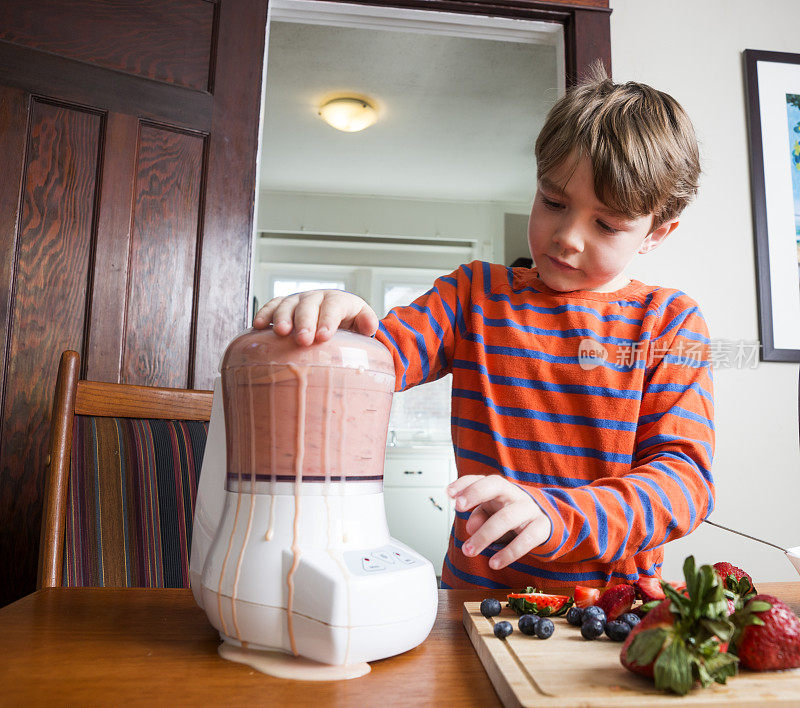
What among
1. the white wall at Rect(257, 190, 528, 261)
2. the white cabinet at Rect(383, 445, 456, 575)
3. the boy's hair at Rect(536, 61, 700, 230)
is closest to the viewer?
the boy's hair at Rect(536, 61, 700, 230)

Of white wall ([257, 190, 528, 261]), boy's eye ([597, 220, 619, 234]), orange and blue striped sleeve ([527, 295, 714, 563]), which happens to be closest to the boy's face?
boy's eye ([597, 220, 619, 234])

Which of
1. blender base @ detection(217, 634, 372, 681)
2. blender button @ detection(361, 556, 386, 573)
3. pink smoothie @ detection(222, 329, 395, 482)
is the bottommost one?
blender base @ detection(217, 634, 372, 681)

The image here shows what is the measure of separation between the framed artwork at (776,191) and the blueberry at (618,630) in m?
1.70

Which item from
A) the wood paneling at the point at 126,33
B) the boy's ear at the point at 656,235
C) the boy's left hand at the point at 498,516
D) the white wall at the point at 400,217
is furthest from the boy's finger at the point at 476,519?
the white wall at the point at 400,217

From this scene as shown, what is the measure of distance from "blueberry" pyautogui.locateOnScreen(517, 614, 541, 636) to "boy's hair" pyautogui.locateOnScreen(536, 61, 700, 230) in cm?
56

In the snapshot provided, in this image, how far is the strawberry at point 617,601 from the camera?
0.53 meters

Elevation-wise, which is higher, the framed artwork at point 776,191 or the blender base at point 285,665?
the framed artwork at point 776,191

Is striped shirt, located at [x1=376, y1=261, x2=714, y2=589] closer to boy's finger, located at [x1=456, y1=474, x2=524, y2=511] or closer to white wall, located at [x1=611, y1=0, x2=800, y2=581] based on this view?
boy's finger, located at [x1=456, y1=474, x2=524, y2=511]

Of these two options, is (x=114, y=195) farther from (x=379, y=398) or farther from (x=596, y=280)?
(x=379, y=398)

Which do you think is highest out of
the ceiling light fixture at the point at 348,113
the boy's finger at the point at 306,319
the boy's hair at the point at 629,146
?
the ceiling light fixture at the point at 348,113

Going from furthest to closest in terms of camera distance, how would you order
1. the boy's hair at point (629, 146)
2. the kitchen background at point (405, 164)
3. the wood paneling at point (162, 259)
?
the kitchen background at point (405, 164)
the wood paneling at point (162, 259)
the boy's hair at point (629, 146)

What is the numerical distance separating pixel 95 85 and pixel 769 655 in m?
1.80

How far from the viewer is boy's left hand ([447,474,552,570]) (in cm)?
52

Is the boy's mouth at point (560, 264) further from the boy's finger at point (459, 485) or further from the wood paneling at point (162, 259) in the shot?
the wood paneling at point (162, 259)
